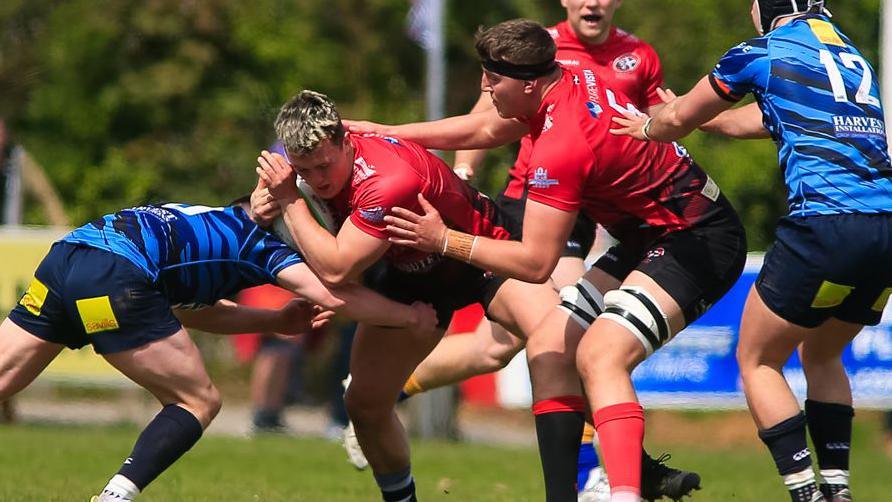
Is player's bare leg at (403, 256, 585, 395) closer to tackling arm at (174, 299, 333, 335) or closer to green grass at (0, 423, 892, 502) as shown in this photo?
green grass at (0, 423, 892, 502)

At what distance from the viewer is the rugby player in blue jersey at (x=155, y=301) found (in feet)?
17.7

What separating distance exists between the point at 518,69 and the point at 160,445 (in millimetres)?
2009

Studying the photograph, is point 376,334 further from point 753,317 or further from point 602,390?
point 753,317

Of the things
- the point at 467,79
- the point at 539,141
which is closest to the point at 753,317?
the point at 539,141

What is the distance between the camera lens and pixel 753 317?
5629 mm

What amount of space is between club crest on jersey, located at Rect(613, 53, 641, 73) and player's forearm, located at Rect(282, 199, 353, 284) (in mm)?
2264

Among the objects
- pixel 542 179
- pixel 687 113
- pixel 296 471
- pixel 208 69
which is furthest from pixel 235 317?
pixel 208 69

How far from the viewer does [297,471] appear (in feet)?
29.6

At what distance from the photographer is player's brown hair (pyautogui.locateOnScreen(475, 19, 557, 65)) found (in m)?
5.56

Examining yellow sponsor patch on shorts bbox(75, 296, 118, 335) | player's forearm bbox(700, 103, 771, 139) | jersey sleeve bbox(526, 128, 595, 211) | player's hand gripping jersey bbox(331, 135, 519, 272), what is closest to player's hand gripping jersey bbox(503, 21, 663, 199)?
player's forearm bbox(700, 103, 771, 139)

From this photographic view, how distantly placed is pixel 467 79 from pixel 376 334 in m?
12.2

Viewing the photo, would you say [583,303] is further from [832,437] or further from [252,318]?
[252,318]

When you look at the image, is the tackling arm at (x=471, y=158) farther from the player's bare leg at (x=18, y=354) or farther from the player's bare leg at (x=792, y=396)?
the player's bare leg at (x=18, y=354)

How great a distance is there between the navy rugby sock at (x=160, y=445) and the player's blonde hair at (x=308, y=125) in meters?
1.13
